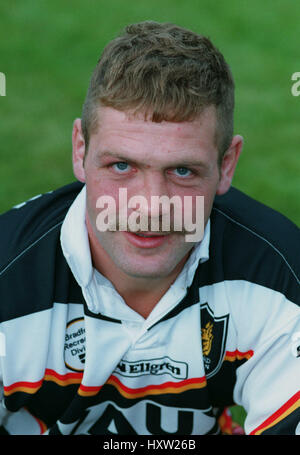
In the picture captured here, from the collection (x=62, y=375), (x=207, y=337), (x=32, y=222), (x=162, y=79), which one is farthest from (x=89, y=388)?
(x=162, y=79)

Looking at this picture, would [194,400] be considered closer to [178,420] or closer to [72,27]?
[178,420]

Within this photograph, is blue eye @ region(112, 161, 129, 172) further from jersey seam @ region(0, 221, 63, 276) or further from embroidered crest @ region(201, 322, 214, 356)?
embroidered crest @ region(201, 322, 214, 356)

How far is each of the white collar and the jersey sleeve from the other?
333mm

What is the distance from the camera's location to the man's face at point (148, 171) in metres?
2.21

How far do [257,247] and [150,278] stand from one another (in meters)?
0.43

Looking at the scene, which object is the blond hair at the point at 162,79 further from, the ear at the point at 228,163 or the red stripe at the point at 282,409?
the red stripe at the point at 282,409

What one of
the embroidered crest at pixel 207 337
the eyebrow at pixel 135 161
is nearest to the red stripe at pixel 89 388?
the embroidered crest at pixel 207 337

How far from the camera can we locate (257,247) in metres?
2.60

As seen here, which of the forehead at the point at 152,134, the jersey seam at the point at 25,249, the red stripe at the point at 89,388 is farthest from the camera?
the red stripe at the point at 89,388

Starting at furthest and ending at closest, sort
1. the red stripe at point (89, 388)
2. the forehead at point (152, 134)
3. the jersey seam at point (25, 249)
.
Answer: the red stripe at point (89, 388) → the jersey seam at point (25, 249) → the forehead at point (152, 134)

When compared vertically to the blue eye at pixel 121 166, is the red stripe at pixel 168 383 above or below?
below

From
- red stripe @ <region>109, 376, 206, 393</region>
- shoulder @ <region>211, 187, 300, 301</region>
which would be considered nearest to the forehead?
shoulder @ <region>211, 187, 300, 301</region>

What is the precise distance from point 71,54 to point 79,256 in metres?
3.73

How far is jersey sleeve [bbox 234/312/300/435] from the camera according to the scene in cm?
245
